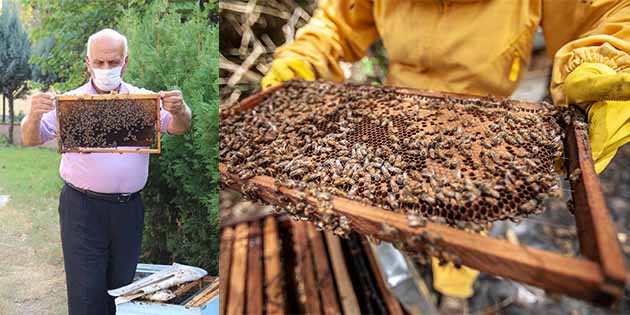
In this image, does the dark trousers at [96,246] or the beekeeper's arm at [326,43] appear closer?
the dark trousers at [96,246]

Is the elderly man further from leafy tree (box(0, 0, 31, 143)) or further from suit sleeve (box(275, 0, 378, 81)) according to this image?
suit sleeve (box(275, 0, 378, 81))

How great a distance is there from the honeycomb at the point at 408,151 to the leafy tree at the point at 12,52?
660 millimetres

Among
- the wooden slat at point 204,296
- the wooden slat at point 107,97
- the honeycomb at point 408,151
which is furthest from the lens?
the wooden slat at point 204,296

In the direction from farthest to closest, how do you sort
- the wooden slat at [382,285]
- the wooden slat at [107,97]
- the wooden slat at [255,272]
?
the wooden slat at [382,285], the wooden slat at [255,272], the wooden slat at [107,97]

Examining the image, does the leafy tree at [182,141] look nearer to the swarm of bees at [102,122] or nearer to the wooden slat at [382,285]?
the swarm of bees at [102,122]

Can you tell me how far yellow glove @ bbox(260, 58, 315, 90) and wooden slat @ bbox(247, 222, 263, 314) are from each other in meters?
0.82

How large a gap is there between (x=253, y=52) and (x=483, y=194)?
2569 millimetres

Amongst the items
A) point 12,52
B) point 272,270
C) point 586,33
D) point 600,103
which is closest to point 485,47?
point 586,33

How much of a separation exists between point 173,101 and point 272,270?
1074mm

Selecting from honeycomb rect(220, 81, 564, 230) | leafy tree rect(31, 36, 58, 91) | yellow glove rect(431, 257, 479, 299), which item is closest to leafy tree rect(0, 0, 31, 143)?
leafy tree rect(31, 36, 58, 91)

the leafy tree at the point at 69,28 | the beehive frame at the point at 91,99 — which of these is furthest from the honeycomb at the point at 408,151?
the leafy tree at the point at 69,28

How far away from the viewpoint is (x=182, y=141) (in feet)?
4.63

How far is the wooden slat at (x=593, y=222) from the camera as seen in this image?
0.71 metres

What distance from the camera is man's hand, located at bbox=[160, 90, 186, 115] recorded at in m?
1.32
